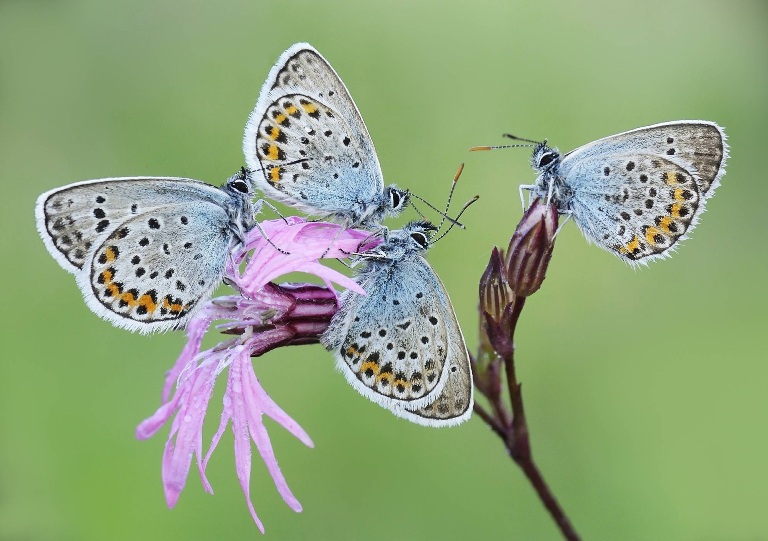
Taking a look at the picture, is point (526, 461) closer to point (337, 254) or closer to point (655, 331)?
point (337, 254)

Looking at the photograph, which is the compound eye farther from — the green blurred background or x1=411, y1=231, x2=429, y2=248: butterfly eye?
the green blurred background

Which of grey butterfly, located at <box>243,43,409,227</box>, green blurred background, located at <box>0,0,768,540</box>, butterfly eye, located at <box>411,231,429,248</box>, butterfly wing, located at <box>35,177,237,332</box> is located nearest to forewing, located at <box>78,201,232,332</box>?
butterfly wing, located at <box>35,177,237,332</box>

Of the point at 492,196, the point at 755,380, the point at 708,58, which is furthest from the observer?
the point at 708,58

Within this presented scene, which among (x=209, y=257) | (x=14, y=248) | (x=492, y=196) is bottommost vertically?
(x=14, y=248)

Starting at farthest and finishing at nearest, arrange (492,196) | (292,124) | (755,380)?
(492,196), (755,380), (292,124)

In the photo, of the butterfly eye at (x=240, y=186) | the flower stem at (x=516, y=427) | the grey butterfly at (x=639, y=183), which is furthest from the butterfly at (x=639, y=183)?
the butterfly eye at (x=240, y=186)

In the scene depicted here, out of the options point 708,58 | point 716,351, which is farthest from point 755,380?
point 708,58
